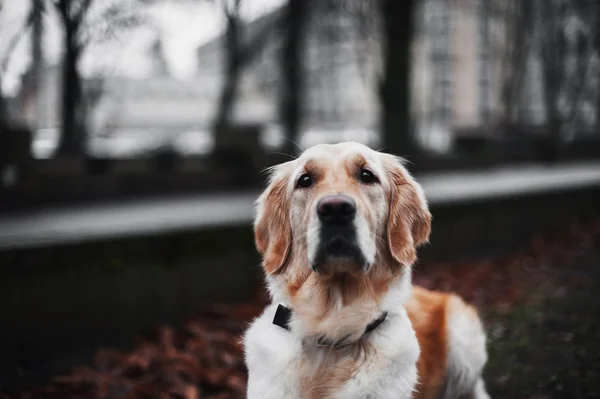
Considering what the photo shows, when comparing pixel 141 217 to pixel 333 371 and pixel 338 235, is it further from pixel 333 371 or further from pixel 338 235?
pixel 338 235

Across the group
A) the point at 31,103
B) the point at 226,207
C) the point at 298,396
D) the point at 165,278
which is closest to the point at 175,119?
the point at 31,103

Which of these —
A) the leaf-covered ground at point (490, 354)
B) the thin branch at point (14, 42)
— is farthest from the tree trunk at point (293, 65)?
the leaf-covered ground at point (490, 354)

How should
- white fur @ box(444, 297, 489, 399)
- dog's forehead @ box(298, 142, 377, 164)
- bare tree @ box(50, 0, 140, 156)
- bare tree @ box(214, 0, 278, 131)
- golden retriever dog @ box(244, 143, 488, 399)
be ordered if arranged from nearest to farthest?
golden retriever dog @ box(244, 143, 488, 399)
dog's forehead @ box(298, 142, 377, 164)
white fur @ box(444, 297, 489, 399)
bare tree @ box(50, 0, 140, 156)
bare tree @ box(214, 0, 278, 131)

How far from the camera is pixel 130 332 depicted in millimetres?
5242

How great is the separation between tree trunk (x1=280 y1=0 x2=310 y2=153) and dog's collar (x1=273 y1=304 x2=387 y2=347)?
1102 cm

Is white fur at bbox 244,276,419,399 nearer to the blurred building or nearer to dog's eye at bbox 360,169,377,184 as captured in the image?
dog's eye at bbox 360,169,377,184

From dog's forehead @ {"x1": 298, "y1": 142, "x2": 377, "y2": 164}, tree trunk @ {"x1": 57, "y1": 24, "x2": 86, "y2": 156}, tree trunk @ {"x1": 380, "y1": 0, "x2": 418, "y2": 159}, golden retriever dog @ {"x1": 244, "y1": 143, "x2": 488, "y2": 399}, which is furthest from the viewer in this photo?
tree trunk @ {"x1": 380, "y1": 0, "x2": 418, "y2": 159}

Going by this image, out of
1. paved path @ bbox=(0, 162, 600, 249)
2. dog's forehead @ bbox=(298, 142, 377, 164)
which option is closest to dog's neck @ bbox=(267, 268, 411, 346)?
dog's forehead @ bbox=(298, 142, 377, 164)

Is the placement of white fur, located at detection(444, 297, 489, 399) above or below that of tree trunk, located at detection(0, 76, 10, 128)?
below

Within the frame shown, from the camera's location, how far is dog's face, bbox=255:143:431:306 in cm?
246

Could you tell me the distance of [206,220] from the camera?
6.28 m

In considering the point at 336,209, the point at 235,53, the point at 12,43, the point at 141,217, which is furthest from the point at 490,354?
the point at 235,53

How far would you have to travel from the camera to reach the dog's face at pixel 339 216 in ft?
8.08

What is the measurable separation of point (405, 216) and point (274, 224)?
534mm
